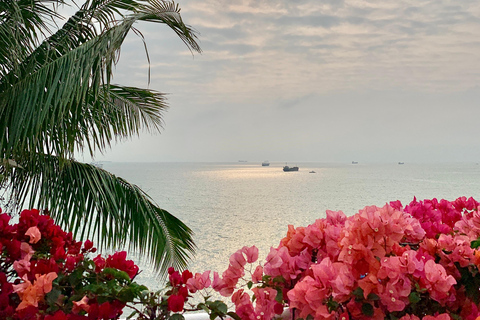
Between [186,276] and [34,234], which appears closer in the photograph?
[186,276]

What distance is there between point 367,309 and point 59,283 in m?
0.81

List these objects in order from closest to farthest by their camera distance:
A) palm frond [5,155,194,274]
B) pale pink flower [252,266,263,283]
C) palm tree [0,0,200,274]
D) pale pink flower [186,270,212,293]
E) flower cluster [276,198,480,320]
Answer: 1. flower cluster [276,198,480,320]
2. pale pink flower [186,270,212,293]
3. pale pink flower [252,266,263,283]
4. palm tree [0,0,200,274]
5. palm frond [5,155,194,274]

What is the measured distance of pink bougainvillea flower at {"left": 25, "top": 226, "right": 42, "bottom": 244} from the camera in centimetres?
114

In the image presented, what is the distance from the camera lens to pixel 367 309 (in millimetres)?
859

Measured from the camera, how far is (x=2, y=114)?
232 cm

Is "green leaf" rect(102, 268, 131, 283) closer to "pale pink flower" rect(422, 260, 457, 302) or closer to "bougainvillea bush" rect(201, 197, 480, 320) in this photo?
"bougainvillea bush" rect(201, 197, 480, 320)

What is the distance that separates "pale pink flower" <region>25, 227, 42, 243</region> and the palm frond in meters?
1.60

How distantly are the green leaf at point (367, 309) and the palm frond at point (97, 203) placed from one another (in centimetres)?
230

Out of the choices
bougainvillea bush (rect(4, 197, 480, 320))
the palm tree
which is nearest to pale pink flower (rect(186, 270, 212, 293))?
bougainvillea bush (rect(4, 197, 480, 320))

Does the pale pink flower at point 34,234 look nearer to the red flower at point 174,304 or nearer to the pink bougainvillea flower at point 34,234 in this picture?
the pink bougainvillea flower at point 34,234

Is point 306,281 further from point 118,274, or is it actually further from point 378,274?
point 118,274

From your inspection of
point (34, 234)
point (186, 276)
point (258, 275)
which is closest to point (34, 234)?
point (34, 234)

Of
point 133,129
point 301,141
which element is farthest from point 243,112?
point 133,129

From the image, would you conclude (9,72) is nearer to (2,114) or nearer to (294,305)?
(2,114)
